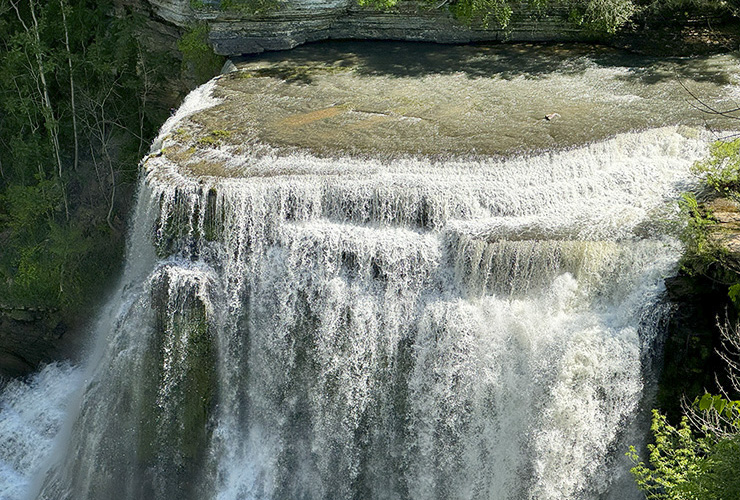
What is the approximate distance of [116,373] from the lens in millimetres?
11602

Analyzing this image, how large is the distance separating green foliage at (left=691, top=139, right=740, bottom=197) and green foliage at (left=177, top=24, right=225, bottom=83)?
32.5ft

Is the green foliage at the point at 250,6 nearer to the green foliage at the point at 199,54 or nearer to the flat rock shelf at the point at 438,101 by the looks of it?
the green foliage at the point at 199,54

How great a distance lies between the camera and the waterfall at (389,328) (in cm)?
949

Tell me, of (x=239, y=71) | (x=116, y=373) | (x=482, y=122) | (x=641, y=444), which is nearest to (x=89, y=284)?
(x=116, y=373)

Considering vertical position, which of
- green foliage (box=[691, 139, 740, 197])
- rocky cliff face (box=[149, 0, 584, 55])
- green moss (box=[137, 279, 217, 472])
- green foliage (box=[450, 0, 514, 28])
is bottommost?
green moss (box=[137, 279, 217, 472])

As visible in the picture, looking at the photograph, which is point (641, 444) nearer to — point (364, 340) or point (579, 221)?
point (579, 221)

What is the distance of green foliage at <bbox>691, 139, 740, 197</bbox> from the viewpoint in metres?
10.1

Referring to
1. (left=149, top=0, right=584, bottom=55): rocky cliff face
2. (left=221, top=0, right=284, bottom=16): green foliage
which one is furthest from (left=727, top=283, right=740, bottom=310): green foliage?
(left=221, top=0, right=284, bottom=16): green foliage

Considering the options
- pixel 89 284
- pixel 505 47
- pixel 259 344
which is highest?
pixel 505 47

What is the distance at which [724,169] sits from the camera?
10125mm

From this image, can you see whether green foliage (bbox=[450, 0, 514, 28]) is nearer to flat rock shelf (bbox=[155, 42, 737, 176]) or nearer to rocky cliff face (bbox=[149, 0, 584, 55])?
rocky cliff face (bbox=[149, 0, 584, 55])

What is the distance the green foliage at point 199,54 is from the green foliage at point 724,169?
390 inches

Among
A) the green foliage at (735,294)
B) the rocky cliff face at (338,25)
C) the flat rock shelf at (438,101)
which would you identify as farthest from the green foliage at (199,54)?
the green foliage at (735,294)

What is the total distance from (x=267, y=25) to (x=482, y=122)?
5634mm
